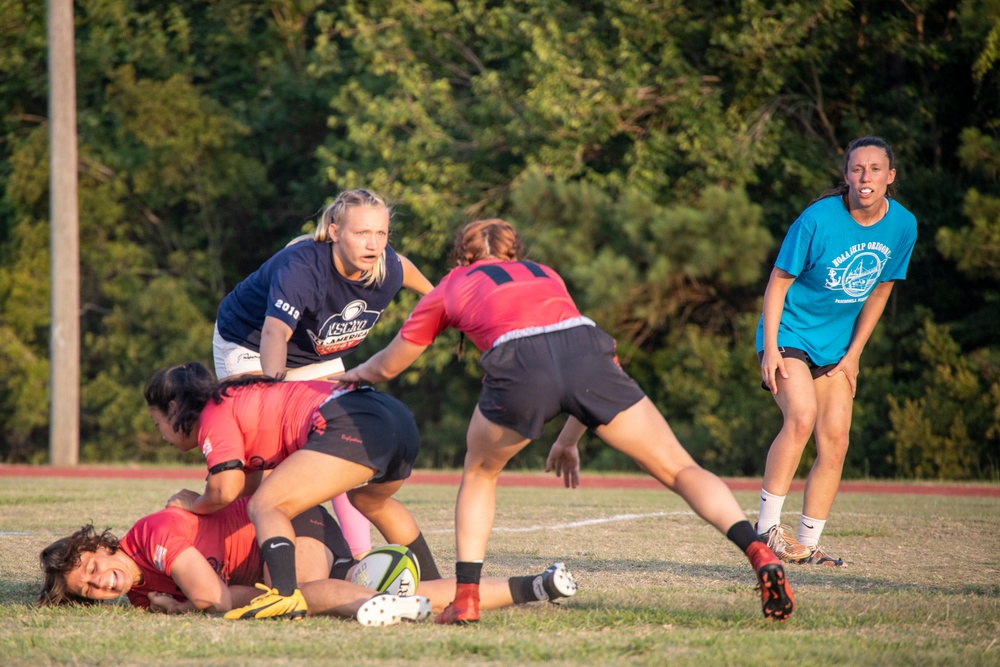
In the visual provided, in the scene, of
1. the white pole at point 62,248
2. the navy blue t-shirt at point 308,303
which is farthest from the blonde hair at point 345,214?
the white pole at point 62,248

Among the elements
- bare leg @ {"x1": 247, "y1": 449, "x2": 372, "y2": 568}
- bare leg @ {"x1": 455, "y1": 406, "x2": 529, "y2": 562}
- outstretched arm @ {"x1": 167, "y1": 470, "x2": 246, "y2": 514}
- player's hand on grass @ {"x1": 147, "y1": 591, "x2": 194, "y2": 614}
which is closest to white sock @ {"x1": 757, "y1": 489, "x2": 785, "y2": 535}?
bare leg @ {"x1": 455, "y1": 406, "x2": 529, "y2": 562}

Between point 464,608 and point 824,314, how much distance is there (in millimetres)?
2745

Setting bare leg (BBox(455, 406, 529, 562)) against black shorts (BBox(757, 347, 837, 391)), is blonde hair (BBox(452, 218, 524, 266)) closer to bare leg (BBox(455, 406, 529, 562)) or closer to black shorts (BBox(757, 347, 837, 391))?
bare leg (BBox(455, 406, 529, 562))

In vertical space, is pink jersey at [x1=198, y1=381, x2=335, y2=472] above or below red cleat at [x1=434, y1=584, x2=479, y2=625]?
above

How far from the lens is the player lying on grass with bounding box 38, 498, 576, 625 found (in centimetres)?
437

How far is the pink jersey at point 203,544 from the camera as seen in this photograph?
4566mm

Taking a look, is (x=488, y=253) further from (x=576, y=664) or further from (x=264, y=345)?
(x=576, y=664)

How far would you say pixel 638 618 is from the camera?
4.23 metres

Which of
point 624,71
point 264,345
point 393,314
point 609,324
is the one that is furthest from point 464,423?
point 264,345

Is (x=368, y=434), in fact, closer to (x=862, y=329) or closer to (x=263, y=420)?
(x=263, y=420)

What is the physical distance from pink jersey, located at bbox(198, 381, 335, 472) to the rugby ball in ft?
1.80

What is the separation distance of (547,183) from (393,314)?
3.72 metres

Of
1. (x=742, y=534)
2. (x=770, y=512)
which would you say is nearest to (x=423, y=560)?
(x=742, y=534)

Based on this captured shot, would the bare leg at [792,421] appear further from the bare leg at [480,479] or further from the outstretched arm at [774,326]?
the bare leg at [480,479]
